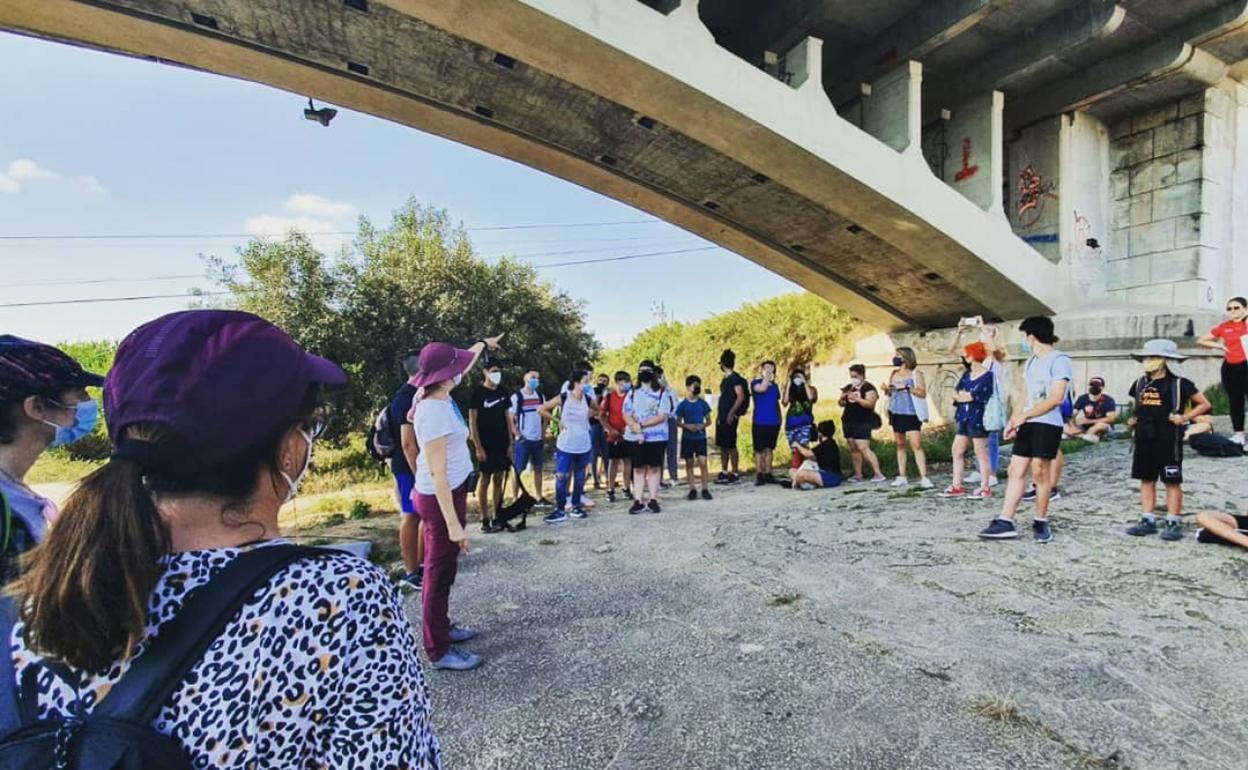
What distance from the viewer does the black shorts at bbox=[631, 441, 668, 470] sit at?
7.13m

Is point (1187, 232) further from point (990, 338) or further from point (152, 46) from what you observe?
point (152, 46)

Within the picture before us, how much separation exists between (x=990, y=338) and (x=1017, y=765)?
15.7 ft

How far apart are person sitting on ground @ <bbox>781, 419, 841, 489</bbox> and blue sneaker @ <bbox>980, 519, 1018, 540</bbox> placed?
3256 mm

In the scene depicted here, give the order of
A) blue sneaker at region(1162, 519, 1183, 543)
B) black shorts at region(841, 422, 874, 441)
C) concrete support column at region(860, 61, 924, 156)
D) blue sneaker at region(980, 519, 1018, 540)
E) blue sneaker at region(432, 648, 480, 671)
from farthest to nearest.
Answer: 1. concrete support column at region(860, 61, 924, 156)
2. black shorts at region(841, 422, 874, 441)
3. blue sneaker at region(980, 519, 1018, 540)
4. blue sneaker at region(1162, 519, 1183, 543)
5. blue sneaker at region(432, 648, 480, 671)

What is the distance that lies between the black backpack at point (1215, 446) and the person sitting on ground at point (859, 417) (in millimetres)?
3512

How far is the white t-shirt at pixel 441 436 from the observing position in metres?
3.22

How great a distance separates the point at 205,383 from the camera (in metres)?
0.95

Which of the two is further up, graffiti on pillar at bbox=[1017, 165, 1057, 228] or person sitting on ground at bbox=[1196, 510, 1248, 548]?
graffiti on pillar at bbox=[1017, 165, 1057, 228]

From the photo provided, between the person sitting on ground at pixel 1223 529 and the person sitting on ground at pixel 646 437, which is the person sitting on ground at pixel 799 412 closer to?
the person sitting on ground at pixel 646 437

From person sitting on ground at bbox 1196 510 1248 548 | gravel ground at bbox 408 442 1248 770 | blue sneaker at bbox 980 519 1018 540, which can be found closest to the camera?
gravel ground at bbox 408 442 1248 770

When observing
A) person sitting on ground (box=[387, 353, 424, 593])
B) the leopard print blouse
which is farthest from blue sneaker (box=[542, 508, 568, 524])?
the leopard print blouse

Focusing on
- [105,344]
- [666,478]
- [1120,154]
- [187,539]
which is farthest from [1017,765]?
[105,344]

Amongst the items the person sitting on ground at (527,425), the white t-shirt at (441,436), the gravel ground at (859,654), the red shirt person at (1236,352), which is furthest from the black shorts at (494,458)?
the red shirt person at (1236,352)

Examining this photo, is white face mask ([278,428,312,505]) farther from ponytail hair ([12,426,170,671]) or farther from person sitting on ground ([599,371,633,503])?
person sitting on ground ([599,371,633,503])
